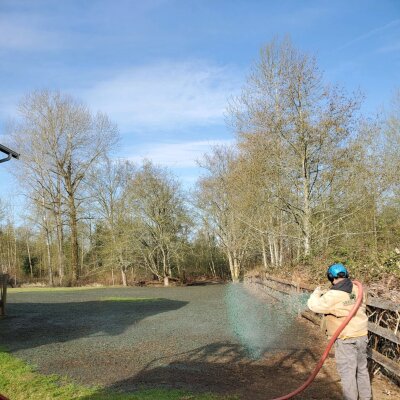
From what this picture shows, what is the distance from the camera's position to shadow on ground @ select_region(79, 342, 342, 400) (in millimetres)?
6082

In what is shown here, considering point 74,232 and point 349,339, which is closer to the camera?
point 349,339

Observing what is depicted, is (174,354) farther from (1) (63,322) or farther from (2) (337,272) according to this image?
(1) (63,322)

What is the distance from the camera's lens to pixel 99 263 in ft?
153

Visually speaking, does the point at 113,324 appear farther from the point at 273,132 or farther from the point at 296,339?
the point at 273,132

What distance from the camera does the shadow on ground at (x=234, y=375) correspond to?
6.08 m

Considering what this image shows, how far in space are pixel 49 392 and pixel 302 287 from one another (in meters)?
8.02

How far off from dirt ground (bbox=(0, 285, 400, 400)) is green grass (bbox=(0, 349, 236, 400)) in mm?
289

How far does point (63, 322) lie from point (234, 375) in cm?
781


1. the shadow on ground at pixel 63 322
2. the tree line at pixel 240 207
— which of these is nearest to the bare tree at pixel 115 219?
the tree line at pixel 240 207

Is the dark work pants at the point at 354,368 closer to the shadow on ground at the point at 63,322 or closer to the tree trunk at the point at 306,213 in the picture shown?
the shadow on ground at the point at 63,322

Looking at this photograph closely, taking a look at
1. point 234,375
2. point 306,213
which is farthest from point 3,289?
point 306,213

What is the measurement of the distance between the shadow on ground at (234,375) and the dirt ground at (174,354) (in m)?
0.01

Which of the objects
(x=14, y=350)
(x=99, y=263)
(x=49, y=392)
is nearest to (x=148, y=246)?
(x=99, y=263)

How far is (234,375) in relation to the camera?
22.6ft
